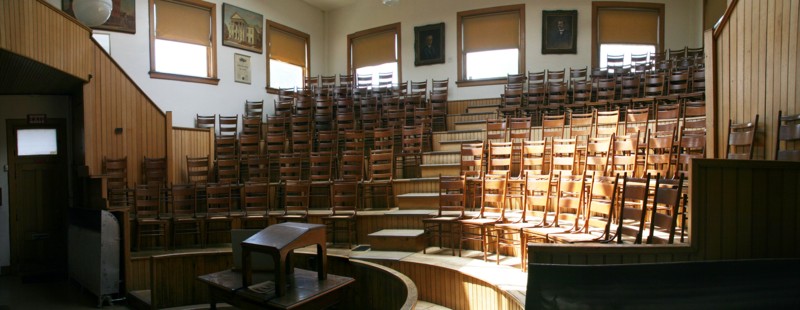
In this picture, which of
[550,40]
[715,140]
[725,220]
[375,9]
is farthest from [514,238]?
[375,9]

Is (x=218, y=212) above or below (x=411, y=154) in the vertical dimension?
below

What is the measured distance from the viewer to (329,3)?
417 inches

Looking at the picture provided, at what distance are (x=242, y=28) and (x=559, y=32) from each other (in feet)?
20.1

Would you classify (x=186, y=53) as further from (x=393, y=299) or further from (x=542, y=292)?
(x=542, y=292)

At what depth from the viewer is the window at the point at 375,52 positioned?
10.0 metres

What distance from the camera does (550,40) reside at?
28.9 ft

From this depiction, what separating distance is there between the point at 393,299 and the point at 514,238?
131 cm

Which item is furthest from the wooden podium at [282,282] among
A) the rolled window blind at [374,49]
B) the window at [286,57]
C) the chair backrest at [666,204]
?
the rolled window blind at [374,49]

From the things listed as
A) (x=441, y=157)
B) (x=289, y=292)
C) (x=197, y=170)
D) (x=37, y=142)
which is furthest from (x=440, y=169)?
(x=37, y=142)

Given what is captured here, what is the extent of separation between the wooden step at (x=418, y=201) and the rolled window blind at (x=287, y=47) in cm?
560

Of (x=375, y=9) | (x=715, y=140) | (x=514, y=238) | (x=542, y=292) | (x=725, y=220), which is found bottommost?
(x=514, y=238)

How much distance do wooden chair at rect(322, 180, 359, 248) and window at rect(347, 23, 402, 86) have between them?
15.9 feet

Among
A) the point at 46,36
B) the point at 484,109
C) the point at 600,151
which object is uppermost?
the point at 46,36

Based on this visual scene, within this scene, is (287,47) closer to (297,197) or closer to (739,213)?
(297,197)
